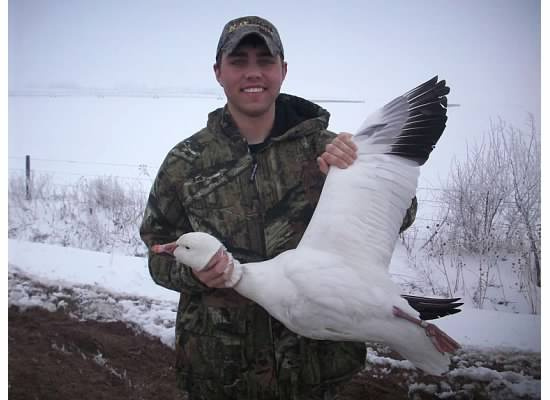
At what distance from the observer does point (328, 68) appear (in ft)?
8.67

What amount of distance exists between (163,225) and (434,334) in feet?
4.25

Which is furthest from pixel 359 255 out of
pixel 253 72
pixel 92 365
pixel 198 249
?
pixel 92 365

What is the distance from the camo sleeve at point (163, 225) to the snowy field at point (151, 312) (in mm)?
886

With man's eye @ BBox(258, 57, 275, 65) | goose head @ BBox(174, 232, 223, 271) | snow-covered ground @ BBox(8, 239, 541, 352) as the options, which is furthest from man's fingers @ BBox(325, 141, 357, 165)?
snow-covered ground @ BBox(8, 239, 541, 352)

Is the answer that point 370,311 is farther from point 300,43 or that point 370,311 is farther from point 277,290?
point 300,43

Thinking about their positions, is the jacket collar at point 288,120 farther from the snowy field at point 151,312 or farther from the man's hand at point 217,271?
the snowy field at point 151,312

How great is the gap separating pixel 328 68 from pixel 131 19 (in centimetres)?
130

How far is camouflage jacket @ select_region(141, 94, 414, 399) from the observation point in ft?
7.30

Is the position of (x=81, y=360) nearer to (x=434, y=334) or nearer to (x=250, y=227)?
(x=250, y=227)

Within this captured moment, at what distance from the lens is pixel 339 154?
80.3 inches

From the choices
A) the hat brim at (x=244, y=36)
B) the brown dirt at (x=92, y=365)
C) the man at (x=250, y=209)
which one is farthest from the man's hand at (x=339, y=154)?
the brown dirt at (x=92, y=365)

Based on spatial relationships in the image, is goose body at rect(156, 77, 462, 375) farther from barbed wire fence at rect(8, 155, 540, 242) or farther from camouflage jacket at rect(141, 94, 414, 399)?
barbed wire fence at rect(8, 155, 540, 242)

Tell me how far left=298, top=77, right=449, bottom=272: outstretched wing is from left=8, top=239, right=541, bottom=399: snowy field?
570 millimetres

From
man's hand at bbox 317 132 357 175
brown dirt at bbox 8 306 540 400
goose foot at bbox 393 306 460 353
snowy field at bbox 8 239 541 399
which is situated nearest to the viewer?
goose foot at bbox 393 306 460 353
